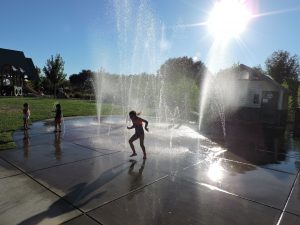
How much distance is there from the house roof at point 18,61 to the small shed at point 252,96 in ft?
123

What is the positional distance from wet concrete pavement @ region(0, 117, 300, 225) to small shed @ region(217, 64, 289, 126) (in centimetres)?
1048

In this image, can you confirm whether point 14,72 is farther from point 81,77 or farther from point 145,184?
point 145,184

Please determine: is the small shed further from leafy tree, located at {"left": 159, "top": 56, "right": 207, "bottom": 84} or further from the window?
leafy tree, located at {"left": 159, "top": 56, "right": 207, "bottom": 84}

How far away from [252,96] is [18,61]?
42.2 m

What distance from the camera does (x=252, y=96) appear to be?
797 inches

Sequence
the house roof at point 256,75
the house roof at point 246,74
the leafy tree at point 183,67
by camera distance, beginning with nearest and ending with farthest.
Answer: the house roof at point 256,75 < the house roof at point 246,74 < the leafy tree at point 183,67

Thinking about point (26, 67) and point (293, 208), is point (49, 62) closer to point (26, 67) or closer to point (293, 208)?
point (26, 67)

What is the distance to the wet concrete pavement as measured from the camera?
3877 mm

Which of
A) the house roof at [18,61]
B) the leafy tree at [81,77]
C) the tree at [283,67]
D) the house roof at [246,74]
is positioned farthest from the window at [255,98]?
the leafy tree at [81,77]

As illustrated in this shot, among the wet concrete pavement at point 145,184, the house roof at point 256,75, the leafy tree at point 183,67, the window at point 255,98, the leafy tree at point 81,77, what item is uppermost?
the leafy tree at point 183,67

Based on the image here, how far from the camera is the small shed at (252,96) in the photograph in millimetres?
18248

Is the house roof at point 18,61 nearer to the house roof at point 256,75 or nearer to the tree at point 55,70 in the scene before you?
the tree at point 55,70

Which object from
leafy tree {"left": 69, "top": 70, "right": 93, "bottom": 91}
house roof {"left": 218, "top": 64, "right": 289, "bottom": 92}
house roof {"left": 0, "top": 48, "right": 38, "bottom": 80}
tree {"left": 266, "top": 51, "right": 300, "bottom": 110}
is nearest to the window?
house roof {"left": 218, "top": 64, "right": 289, "bottom": 92}

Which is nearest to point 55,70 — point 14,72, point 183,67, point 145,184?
point 14,72
